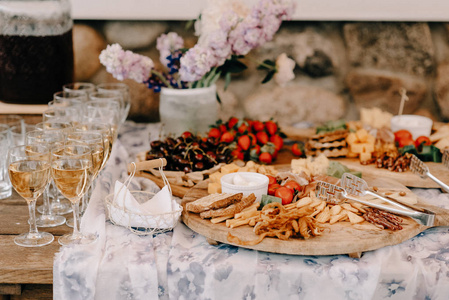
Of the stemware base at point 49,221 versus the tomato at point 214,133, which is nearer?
the stemware base at point 49,221

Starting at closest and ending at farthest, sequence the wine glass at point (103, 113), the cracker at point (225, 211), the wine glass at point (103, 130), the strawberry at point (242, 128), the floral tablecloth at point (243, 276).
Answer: the floral tablecloth at point (243, 276)
the cracker at point (225, 211)
the wine glass at point (103, 130)
the wine glass at point (103, 113)
the strawberry at point (242, 128)

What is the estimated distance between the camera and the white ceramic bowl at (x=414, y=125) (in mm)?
1610

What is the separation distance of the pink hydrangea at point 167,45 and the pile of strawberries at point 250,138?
11.0 inches

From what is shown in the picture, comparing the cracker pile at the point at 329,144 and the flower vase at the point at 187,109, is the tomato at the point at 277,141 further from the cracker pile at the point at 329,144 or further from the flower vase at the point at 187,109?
the flower vase at the point at 187,109

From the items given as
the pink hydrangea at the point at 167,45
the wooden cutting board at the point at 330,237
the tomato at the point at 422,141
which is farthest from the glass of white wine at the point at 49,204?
the tomato at the point at 422,141

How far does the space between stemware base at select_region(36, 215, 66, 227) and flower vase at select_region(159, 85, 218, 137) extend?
1.73ft

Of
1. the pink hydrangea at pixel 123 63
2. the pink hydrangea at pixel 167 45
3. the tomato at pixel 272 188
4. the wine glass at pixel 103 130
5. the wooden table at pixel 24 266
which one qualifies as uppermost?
the pink hydrangea at pixel 167 45

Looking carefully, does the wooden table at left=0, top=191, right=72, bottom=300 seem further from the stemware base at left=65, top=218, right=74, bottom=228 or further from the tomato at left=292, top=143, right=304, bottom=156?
the tomato at left=292, top=143, right=304, bottom=156

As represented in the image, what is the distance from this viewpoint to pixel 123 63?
155 cm

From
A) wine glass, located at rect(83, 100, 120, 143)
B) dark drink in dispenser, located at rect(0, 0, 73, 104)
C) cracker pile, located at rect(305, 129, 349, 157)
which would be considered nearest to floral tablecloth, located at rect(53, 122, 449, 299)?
wine glass, located at rect(83, 100, 120, 143)

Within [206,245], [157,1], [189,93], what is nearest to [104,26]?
[157,1]

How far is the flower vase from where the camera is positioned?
5.35 feet

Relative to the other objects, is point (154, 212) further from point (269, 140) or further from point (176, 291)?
point (269, 140)

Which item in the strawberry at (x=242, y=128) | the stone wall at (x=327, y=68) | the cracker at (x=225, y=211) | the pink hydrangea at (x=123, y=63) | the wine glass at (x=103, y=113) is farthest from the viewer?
the stone wall at (x=327, y=68)
